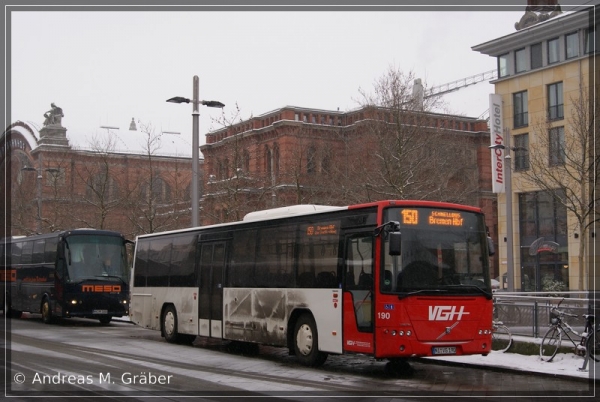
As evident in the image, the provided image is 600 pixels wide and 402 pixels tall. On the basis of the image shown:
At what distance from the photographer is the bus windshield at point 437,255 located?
1391 centimetres

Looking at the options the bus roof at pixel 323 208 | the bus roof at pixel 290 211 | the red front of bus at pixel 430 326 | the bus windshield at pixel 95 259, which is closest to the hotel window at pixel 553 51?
the bus windshield at pixel 95 259

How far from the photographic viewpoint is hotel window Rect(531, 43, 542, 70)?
5359 cm

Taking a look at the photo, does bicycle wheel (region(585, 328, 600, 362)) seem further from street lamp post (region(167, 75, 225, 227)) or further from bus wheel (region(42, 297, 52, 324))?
bus wheel (region(42, 297, 52, 324))

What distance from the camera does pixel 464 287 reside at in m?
14.4

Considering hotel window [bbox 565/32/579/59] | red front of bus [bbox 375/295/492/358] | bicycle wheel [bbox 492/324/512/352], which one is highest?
hotel window [bbox 565/32/579/59]

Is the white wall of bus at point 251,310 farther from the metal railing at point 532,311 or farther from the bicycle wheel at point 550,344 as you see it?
the metal railing at point 532,311

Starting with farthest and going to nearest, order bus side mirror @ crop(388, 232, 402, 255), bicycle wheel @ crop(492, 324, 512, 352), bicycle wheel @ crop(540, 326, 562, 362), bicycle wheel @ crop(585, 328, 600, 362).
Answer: bicycle wheel @ crop(492, 324, 512, 352) → bicycle wheel @ crop(540, 326, 562, 362) → bicycle wheel @ crop(585, 328, 600, 362) → bus side mirror @ crop(388, 232, 402, 255)

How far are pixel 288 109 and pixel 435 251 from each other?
154 ft

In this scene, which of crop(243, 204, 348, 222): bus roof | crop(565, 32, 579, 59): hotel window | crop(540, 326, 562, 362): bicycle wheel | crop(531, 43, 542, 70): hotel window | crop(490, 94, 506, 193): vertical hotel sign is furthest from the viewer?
crop(531, 43, 542, 70): hotel window

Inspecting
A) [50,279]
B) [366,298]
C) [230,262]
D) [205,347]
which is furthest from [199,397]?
[50,279]


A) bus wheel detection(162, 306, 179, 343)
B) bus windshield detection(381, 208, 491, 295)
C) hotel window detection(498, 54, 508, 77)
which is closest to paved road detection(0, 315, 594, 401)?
bus wheel detection(162, 306, 179, 343)

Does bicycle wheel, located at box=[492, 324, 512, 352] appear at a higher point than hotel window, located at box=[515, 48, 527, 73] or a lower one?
lower

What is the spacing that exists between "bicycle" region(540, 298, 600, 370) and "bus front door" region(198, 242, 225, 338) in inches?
306

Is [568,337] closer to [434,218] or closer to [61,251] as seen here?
[434,218]
